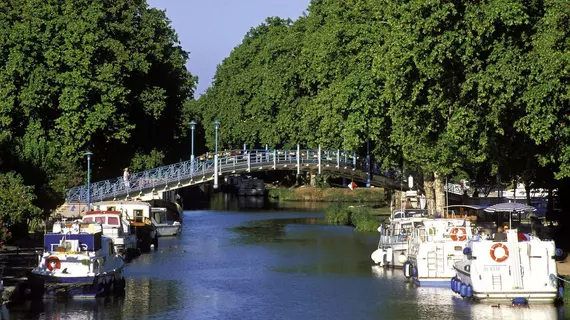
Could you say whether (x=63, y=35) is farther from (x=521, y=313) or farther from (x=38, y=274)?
(x=521, y=313)

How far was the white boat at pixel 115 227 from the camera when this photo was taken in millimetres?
59125

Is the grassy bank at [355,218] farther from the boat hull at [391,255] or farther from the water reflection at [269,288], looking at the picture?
the boat hull at [391,255]

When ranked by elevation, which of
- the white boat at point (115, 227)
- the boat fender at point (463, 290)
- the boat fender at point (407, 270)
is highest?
the white boat at point (115, 227)

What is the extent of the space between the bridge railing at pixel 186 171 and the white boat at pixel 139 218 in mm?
5193

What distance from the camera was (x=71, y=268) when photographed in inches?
1763

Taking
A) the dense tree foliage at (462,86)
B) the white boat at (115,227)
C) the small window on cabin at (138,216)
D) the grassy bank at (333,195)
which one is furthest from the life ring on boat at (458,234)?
the grassy bank at (333,195)

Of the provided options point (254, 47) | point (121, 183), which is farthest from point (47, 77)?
point (254, 47)

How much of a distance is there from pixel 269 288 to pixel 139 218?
21729 mm

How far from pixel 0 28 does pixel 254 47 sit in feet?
194

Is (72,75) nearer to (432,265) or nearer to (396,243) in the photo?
(396,243)

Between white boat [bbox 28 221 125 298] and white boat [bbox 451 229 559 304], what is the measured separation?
15733mm

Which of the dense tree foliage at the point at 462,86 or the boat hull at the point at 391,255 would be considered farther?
the boat hull at the point at 391,255

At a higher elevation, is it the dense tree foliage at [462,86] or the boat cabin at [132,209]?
the dense tree foliage at [462,86]

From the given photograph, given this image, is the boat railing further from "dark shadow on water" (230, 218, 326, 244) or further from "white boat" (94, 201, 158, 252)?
"white boat" (94, 201, 158, 252)
